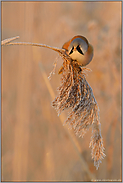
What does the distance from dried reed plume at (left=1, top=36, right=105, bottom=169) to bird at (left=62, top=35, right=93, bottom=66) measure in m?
0.02

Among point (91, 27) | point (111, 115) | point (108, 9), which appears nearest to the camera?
point (91, 27)

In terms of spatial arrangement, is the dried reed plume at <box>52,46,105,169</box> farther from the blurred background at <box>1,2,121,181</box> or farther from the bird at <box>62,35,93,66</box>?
the blurred background at <box>1,2,121,181</box>

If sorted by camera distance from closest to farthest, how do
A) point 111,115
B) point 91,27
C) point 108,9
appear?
point 91,27 < point 111,115 < point 108,9

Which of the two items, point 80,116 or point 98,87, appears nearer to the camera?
point 80,116

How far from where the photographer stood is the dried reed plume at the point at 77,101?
1.62 feet

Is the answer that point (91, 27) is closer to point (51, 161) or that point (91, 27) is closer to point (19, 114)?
point (19, 114)

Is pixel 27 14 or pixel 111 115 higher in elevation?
pixel 27 14

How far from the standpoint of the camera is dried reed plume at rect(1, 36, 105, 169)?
0.49m

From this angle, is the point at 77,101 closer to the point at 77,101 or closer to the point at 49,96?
the point at 77,101

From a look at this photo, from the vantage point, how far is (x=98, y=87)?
1.31m

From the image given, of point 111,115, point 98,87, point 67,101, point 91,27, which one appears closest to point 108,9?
point 91,27

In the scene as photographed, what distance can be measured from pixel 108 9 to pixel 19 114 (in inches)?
47.4

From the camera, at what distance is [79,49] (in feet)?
1.61

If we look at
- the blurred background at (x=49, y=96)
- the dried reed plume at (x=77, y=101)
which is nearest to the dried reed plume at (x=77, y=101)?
the dried reed plume at (x=77, y=101)
